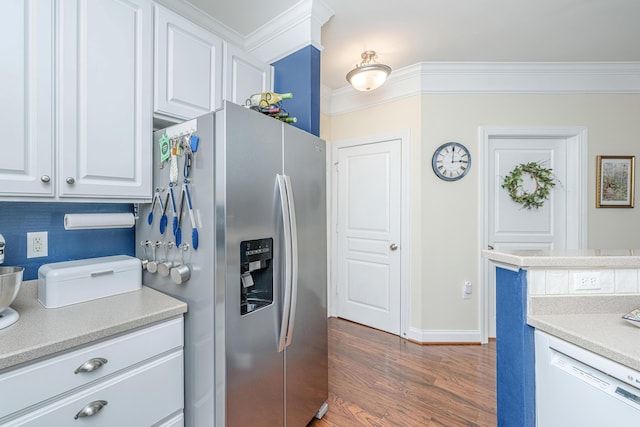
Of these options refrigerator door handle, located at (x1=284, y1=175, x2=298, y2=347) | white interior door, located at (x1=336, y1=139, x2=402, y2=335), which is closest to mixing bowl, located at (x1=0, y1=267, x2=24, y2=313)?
refrigerator door handle, located at (x1=284, y1=175, x2=298, y2=347)

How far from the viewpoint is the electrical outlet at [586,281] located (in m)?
1.15

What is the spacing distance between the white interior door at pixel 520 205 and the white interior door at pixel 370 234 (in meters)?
0.87

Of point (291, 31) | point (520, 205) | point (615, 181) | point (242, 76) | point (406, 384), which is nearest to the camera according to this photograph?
point (242, 76)

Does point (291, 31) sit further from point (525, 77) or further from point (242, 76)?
point (525, 77)

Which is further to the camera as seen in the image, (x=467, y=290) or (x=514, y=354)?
(x=467, y=290)

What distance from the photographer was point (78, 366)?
3.06ft

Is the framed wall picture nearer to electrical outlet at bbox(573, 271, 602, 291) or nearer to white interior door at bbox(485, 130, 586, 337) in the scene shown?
white interior door at bbox(485, 130, 586, 337)

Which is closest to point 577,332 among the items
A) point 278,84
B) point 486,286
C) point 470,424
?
point 470,424

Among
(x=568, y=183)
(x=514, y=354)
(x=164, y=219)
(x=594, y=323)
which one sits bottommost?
(x=514, y=354)

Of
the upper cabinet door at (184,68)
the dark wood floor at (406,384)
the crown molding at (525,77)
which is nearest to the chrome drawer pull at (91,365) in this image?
the upper cabinet door at (184,68)

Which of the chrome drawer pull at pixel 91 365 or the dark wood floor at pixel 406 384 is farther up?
the chrome drawer pull at pixel 91 365

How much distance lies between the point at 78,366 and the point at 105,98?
1.06 meters

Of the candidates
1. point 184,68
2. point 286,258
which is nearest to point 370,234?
point 286,258

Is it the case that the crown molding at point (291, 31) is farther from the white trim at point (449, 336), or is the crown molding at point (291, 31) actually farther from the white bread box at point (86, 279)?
the white trim at point (449, 336)
